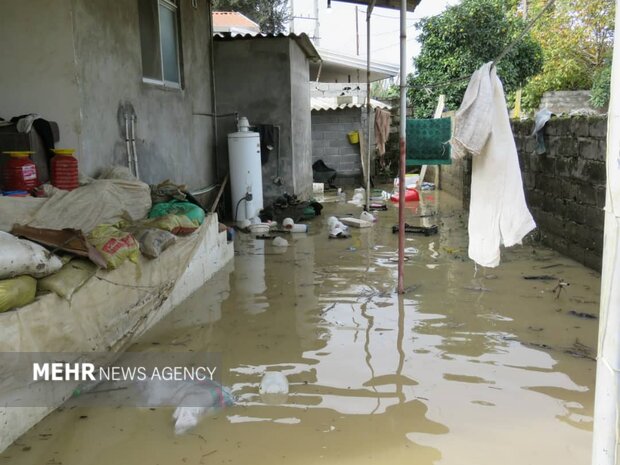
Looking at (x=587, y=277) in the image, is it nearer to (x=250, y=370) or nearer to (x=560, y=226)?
(x=560, y=226)

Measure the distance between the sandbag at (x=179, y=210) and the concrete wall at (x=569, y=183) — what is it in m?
3.82

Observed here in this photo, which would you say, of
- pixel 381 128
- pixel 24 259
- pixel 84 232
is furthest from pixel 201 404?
pixel 381 128

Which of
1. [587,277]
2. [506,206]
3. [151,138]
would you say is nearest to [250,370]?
[506,206]

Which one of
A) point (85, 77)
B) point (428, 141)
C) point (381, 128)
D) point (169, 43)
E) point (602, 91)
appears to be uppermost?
point (169, 43)

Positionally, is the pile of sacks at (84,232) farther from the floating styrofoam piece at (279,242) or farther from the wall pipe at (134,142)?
the floating styrofoam piece at (279,242)

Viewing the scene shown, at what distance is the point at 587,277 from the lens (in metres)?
5.13

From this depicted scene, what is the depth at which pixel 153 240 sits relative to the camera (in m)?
3.97

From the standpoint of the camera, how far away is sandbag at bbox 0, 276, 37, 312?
2.55 m

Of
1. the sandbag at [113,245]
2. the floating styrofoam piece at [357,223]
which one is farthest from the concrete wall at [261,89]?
the sandbag at [113,245]

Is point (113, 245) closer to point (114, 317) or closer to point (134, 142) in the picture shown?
point (114, 317)

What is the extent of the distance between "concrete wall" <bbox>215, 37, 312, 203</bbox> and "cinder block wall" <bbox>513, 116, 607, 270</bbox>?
4028 millimetres

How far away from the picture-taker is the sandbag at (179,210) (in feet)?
16.4

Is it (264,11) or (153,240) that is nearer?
(153,240)

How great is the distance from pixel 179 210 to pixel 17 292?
249cm
